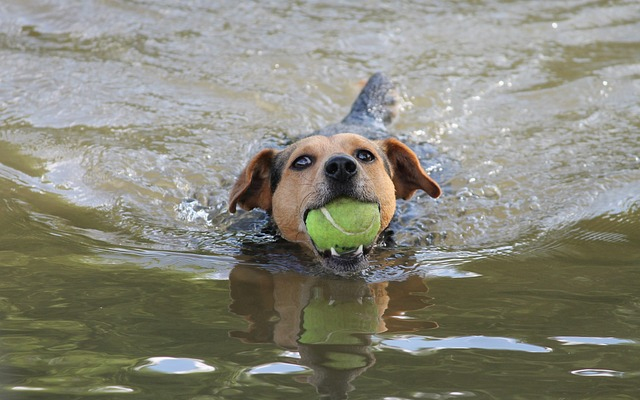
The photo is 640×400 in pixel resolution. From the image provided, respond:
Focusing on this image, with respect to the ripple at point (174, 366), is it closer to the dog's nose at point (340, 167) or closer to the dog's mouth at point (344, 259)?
the dog's mouth at point (344, 259)

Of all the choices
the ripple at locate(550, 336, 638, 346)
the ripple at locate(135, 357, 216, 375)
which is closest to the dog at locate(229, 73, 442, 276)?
the ripple at locate(550, 336, 638, 346)

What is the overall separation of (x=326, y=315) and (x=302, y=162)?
1.43 m

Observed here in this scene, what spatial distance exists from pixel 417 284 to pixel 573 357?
51.9 inches

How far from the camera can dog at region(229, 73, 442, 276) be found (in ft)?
14.7

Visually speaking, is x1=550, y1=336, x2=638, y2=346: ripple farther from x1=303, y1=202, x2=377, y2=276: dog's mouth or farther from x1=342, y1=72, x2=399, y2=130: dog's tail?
x1=342, y1=72, x2=399, y2=130: dog's tail

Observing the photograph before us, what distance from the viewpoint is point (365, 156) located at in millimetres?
5051

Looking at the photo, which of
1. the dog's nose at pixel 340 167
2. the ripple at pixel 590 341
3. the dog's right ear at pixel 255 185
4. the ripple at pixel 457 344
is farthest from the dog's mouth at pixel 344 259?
the ripple at pixel 590 341

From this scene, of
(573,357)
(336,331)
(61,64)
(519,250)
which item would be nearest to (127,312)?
(336,331)

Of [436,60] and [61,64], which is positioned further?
[436,60]

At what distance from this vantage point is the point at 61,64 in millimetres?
8383

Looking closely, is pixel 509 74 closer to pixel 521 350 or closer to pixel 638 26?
pixel 638 26

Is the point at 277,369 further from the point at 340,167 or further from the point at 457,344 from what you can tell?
the point at 340,167

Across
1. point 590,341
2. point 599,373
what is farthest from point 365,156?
point 599,373

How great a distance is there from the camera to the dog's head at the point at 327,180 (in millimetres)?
4480
